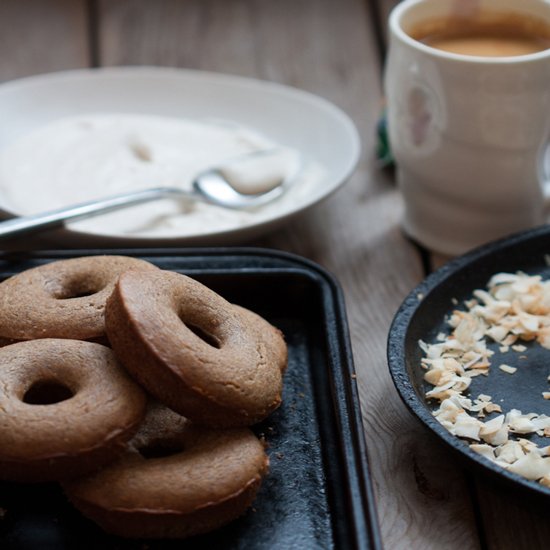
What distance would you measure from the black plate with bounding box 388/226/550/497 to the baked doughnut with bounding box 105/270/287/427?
5.6 inches

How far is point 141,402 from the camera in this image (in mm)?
805

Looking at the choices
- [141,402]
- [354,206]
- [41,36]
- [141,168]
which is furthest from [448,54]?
[41,36]

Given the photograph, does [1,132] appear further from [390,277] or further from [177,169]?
[390,277]

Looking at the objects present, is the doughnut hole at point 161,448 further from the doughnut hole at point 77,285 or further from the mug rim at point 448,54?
the mug rim at point 448,54

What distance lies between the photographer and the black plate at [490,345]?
845 millimetres

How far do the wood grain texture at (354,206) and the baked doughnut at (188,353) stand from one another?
0.54 feet

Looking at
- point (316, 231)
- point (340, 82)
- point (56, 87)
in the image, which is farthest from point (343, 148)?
point (56, 87)

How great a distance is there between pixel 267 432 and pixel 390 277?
419mm

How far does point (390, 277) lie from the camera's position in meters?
1.27

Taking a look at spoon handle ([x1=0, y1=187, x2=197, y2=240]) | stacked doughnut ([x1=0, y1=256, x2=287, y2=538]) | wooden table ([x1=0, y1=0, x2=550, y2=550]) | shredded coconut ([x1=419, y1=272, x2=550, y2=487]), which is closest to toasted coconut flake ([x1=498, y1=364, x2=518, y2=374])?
shredded coconut ([x1=419, y1=272, x2=550, y2=487])

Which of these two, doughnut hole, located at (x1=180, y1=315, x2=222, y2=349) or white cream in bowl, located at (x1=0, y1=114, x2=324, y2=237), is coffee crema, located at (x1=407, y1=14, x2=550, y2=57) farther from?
doughnut hole, located at (x1=180, y1=315, x2=222, y2=349)

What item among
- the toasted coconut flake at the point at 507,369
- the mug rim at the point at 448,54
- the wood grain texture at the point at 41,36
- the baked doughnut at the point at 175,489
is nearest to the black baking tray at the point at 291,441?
the baked doughnut at the point at 175,489

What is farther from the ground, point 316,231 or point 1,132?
point 1,132

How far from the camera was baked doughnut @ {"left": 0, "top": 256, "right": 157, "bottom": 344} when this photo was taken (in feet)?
2.95
